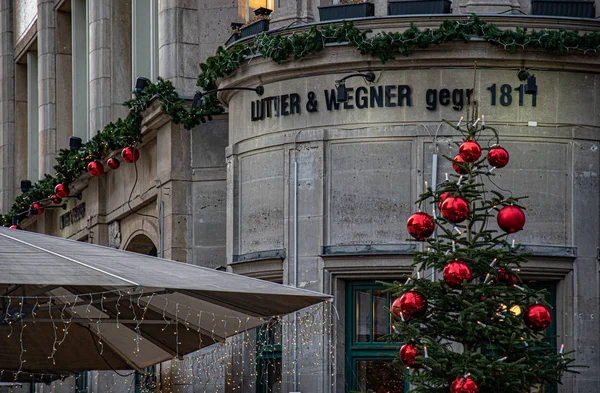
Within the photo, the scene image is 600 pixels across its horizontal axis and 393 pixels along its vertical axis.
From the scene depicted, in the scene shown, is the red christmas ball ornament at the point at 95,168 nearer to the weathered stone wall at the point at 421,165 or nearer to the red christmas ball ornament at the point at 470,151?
the weathered stone wall at the point at 421,165

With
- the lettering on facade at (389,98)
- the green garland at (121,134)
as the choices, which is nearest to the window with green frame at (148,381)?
the green garland at (121,134)

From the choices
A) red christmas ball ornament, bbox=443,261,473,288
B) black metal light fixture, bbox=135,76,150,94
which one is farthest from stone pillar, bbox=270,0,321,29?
red christmas ball ornament, bbox=443,261,473,288

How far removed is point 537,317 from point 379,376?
609cm

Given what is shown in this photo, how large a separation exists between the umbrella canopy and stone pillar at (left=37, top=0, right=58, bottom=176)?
19548mm

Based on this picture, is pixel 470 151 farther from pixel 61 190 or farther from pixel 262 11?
pixel 61 190

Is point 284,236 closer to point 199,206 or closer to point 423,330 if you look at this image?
point 199,206

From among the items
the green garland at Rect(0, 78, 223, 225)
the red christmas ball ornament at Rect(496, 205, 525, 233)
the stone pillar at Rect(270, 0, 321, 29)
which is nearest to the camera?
the red christmas ball ornament at Rect(496, 205, 525, 233)

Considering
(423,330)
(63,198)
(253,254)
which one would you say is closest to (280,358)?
(253,254)

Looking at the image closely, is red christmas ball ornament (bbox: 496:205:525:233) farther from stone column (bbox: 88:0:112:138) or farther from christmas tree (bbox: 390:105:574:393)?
stone column (bbox: 88:0:112:138)

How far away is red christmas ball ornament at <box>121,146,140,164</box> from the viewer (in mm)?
25688

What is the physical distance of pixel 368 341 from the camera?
20.0m

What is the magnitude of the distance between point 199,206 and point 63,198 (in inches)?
382

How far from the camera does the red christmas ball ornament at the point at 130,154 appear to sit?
25688 mm

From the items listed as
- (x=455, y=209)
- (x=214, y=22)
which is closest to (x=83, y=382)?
(x=214, y=22)
